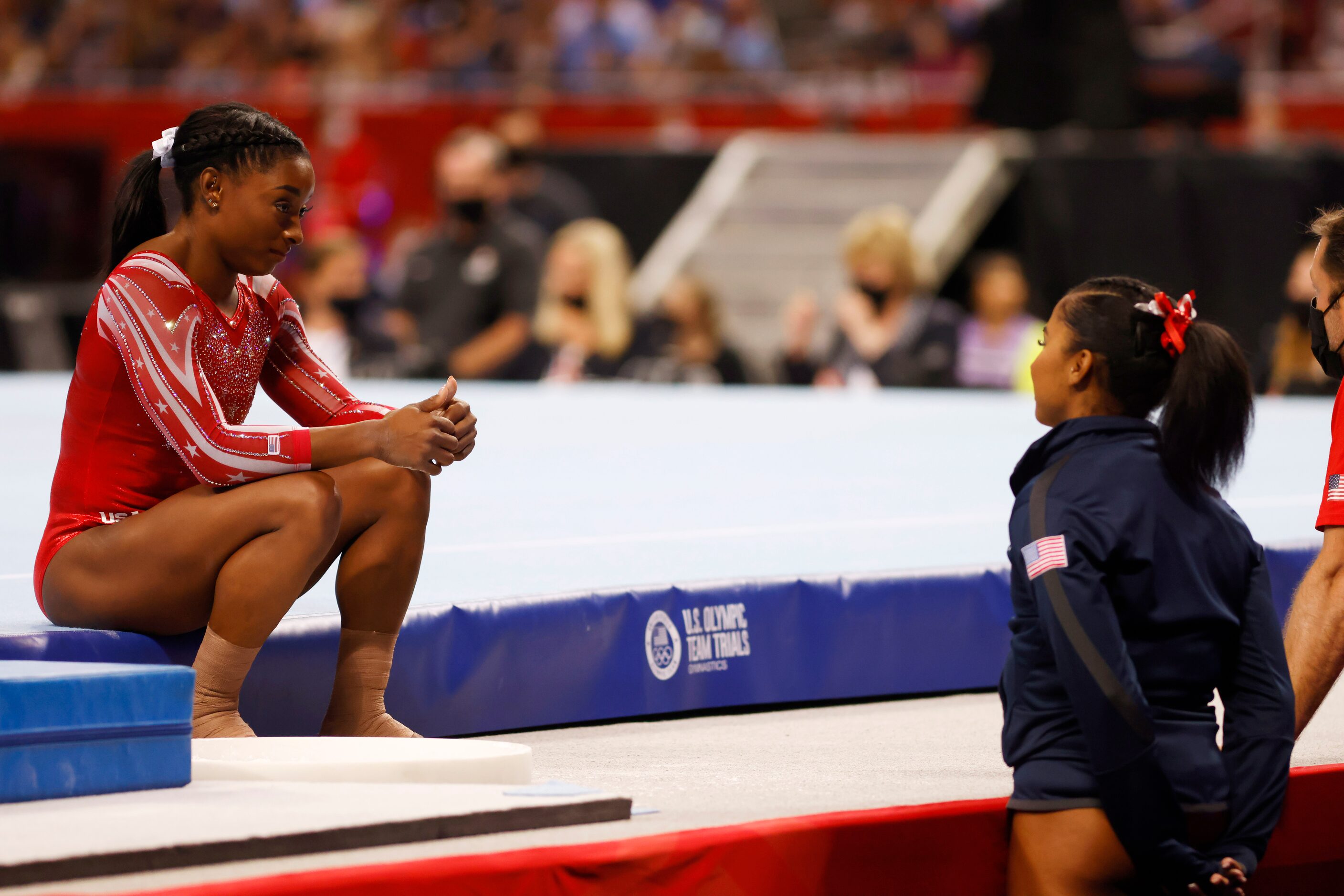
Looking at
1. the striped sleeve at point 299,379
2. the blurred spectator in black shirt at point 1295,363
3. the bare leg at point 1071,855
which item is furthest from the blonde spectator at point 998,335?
the bare leg at point 1071,855

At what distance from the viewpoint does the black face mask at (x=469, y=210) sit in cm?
853

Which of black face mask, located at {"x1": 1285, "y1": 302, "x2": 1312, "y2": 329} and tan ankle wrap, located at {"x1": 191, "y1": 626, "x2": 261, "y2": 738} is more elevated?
black face mask, located at {"x1": 1285, "y1": 302, "x2": 1312, "y2": 329}

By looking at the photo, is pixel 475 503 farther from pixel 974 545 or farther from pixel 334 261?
pixel 334 261

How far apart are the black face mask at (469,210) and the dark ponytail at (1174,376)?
635cm

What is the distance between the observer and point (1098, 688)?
7.05 feet

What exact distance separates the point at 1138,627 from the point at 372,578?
1.12m

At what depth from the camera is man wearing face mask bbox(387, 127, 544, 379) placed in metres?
8.47

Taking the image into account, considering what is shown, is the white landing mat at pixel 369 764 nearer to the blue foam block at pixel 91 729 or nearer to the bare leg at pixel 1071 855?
the blue foam block at pixel 91 729

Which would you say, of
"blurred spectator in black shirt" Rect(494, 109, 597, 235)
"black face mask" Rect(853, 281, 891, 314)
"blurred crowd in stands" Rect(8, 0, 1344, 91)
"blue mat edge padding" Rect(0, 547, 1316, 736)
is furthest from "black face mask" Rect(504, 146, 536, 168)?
"blue mat edge padding" Rect(0, 547, 1316, 736)

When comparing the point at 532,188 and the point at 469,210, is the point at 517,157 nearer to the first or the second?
the point at 532,188

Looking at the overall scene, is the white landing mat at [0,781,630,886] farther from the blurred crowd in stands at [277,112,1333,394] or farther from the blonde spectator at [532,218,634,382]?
the blonde spectator at [532,218,634,382]

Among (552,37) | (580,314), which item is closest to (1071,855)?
(580,314)

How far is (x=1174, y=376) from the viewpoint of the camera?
2316 mm

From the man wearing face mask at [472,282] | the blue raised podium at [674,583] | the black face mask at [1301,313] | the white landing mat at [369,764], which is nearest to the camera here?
the white landing mat at [369,764]
